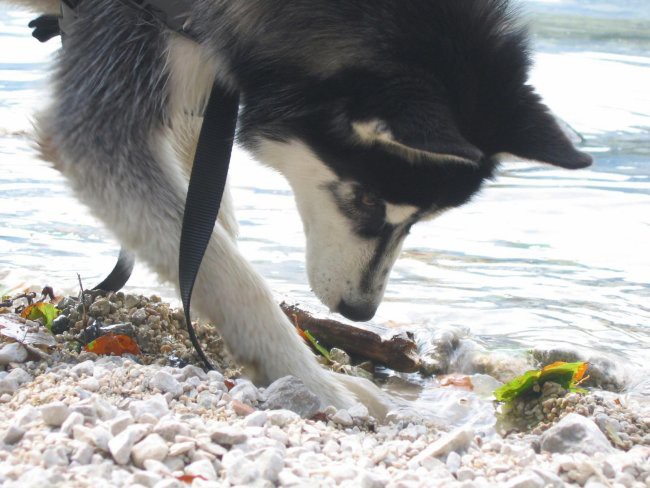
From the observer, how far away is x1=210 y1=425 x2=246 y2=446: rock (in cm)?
207

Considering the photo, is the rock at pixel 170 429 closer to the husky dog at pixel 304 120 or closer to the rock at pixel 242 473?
the rock at pixel 242 473

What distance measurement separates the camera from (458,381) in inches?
143

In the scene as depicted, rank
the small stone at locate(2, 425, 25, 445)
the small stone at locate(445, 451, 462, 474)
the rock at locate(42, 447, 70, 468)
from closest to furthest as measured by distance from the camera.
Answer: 1. the rock at locate(42, 447, 70, 468)
2. the small stone at locate(2, 425, 25, 445)
3. the small stone at locate(445, 451, 462, 474)

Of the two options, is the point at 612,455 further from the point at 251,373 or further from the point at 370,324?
the point at 370,324

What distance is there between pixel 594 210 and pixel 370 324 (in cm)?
244

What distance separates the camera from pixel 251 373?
2.98m

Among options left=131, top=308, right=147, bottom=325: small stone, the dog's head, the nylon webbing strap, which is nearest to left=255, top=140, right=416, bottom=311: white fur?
the dog's head

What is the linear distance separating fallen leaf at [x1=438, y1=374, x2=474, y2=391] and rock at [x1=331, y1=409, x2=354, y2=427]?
1.02 metres

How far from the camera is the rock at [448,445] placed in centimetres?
219

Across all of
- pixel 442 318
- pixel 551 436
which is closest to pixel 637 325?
pixel 442 318

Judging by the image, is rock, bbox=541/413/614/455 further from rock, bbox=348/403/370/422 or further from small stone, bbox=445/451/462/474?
rock, bbox=348/403/370/422

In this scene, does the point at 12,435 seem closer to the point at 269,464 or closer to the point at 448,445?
the point at 269,464

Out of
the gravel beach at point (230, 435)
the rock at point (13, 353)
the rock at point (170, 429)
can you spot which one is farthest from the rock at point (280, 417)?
the rock at point (13, 353)

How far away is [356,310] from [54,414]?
1.42 metres
